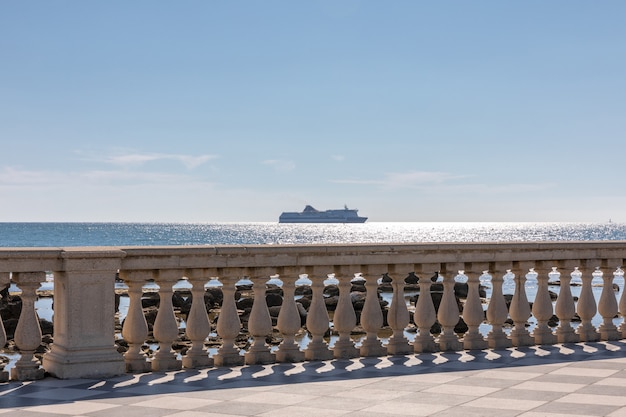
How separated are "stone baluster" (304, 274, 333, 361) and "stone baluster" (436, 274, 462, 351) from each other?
1458mm

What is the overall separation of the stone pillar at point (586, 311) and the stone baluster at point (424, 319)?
2312mm

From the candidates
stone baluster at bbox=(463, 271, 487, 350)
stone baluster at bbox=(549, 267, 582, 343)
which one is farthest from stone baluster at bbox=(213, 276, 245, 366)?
stone baluster at bbox=(549, 267, 582, 343)

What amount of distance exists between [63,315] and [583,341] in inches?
257

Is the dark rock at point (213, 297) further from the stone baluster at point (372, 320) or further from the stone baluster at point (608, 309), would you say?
the stone baluster at point (372, 320)

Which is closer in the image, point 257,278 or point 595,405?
point 595,405

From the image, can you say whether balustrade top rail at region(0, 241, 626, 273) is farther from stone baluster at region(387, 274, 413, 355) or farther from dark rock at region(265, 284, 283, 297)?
dark rock at region(265, 284, 283, 297)

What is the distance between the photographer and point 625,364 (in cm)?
923

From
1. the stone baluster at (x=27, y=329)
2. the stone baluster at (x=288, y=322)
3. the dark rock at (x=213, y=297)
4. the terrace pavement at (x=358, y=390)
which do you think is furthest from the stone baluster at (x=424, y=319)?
the dark rock at (x=213, y=297)

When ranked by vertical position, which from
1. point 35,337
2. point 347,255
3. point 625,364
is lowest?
point 625,364

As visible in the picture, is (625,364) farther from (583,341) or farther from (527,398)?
(527,398)

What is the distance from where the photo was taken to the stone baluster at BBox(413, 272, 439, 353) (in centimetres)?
981

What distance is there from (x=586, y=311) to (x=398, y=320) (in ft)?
9.28

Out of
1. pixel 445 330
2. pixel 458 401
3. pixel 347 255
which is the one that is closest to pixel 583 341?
pixel 445 330

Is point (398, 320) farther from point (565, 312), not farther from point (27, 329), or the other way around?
point (27, 329)
